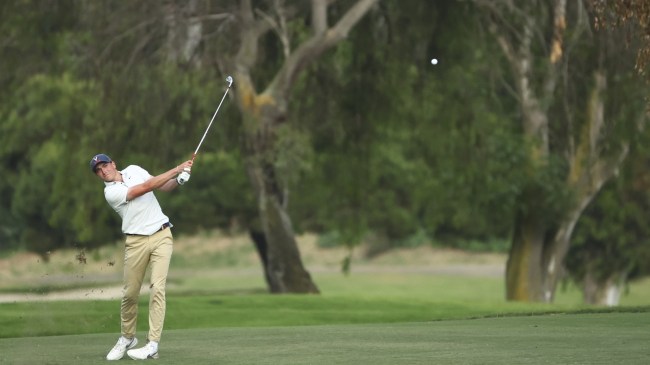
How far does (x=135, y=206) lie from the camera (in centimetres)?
1392

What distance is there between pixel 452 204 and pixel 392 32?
3911 mm

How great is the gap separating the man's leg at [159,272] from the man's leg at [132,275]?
0.08 meters

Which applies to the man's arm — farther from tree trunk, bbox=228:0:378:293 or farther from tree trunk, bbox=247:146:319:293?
tree trunk, bbox=247:146:319:293

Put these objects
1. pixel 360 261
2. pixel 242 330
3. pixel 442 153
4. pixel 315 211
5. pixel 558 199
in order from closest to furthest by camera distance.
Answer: pixel 242 330 → pixel 558 199 → pixel 442 153 → pixel 315 211 → pixel 360 261

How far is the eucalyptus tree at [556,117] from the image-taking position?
32.4 metres

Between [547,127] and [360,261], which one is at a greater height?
[547,127]

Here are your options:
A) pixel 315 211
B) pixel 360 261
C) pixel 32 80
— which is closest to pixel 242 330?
pixel 32 80

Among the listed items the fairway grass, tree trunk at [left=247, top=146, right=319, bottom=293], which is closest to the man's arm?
the fairway grass

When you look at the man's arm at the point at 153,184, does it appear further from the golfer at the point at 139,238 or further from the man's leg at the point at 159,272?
the man's leg at the point at 159,272

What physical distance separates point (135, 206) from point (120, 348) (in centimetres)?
119

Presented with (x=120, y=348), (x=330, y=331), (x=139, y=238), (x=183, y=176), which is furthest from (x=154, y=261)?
(x=330, y=331)

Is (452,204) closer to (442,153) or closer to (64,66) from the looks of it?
(442,153)

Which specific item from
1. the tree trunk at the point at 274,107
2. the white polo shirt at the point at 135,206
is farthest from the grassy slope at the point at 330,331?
the tree trunk at the point at 274,107

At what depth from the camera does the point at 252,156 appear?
103 feet
